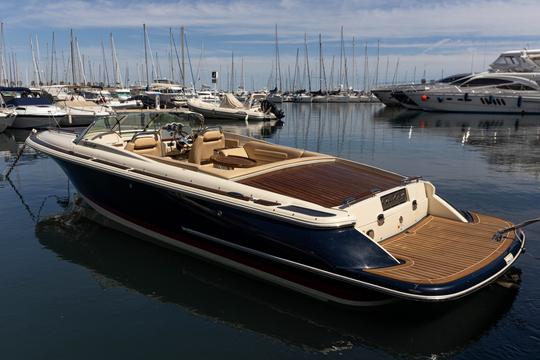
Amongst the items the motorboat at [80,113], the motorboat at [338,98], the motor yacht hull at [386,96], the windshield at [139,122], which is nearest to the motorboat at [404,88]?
the motor yacht hull at [386,96]

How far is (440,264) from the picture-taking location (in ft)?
17.7

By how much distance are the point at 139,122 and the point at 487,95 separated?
4845 centimetres

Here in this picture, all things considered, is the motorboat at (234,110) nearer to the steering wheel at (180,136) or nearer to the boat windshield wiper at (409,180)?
the steering wheel at (180,136)

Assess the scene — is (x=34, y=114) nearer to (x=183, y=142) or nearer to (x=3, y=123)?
(x=3, y=123)

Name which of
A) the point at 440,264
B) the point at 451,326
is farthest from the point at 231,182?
the point at 451,326

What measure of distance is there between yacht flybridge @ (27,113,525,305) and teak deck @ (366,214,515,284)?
14 mm

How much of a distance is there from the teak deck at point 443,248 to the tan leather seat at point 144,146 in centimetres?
475

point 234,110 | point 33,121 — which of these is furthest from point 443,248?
point 234,110

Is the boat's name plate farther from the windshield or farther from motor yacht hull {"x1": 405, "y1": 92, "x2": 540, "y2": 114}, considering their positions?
motor yacht hull {"x1": 405, "y1": 92, "x2": 540, "y2": 114}

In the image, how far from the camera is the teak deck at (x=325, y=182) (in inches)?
248

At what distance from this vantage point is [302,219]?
5.45m

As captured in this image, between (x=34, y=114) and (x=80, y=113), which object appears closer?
(x=34, y=114)

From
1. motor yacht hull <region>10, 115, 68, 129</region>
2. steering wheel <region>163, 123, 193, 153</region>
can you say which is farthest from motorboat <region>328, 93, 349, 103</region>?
steering wheel <region>163, 123, 193, 153</region>

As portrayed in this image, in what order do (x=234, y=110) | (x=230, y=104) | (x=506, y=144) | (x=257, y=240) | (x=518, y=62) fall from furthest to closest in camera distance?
(x=518, y=62)
(x=230, y=104)
(x=234, y=110)
(x=506, y=144)
(x=257, y=240)
